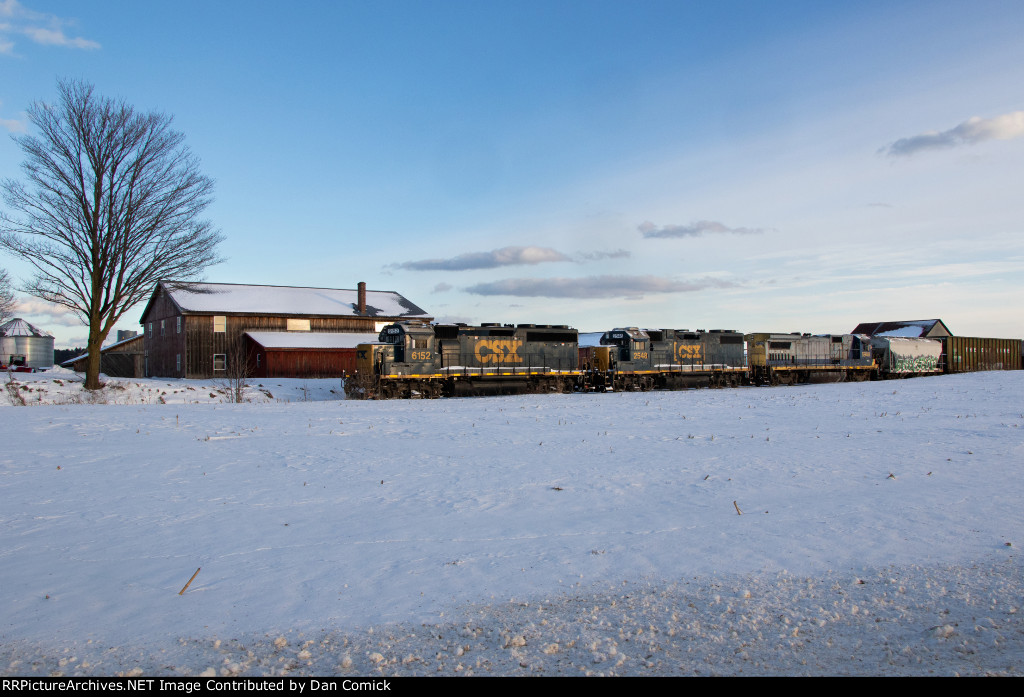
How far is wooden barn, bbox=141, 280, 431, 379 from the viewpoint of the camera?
43281 mm

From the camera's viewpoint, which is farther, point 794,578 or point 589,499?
point 589,499

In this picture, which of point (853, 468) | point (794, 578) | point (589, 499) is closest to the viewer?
point (794, 578)

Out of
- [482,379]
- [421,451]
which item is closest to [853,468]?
[421,451]

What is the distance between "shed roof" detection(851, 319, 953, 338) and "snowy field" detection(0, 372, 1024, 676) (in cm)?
5867

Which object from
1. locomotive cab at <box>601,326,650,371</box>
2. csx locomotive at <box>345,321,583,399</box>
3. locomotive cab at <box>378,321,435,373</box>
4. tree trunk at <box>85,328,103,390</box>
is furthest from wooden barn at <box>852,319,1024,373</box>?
tree trunk at <box>85,328,103,390</box>

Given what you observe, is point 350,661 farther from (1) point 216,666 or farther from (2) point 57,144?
(2) point 57,144

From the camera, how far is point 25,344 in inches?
3127

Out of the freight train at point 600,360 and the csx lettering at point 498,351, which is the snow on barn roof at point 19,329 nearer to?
the freight train at point 600,360

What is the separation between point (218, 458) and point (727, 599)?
8.85 m

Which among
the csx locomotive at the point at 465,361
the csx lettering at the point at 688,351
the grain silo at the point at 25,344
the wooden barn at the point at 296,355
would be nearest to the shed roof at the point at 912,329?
the csx lettering at the point at 688,351

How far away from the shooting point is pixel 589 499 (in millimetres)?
7879

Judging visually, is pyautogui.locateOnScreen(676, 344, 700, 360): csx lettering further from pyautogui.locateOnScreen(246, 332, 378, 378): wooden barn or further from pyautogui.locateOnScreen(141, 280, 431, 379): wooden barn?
pyautogui.locateOnScreen(141, 280, 431, 379): wooden barn

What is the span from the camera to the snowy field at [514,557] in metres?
4.02

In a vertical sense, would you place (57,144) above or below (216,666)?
above
